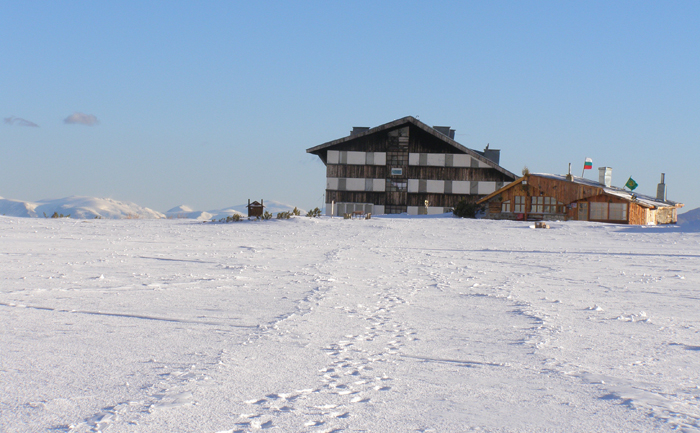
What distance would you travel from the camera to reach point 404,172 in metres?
44.2

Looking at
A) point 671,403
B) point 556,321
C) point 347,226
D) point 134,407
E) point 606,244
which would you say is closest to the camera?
point 134,407

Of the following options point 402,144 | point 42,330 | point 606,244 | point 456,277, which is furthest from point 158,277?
point 402,144

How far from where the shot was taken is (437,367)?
4512 millimetres

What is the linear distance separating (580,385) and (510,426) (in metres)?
1.04

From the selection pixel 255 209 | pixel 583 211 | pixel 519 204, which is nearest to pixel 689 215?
pixel 583 211

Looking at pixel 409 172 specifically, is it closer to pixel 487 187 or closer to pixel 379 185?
pixel 379 185

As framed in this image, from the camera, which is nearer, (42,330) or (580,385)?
(580,385)

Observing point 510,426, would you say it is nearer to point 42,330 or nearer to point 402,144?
point 42,330

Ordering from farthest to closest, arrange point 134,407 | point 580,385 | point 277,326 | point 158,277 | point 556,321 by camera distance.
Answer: point 158,277 → point 556,321 → point 277,326 → point 580,385 → point 134,407

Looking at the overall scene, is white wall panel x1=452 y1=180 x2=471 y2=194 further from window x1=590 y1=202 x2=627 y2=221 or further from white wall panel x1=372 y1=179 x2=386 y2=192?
window x1=590 y1=202 x2=627 y2=221

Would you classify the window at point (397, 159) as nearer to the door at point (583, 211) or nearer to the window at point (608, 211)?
the door at point (583, 211)

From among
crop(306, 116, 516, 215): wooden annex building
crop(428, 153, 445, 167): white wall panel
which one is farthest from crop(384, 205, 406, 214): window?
crop(428, 153, 445, 167): white wall panel

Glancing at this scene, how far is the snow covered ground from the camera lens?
11.4 feet

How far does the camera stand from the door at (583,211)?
3553 centimetres
